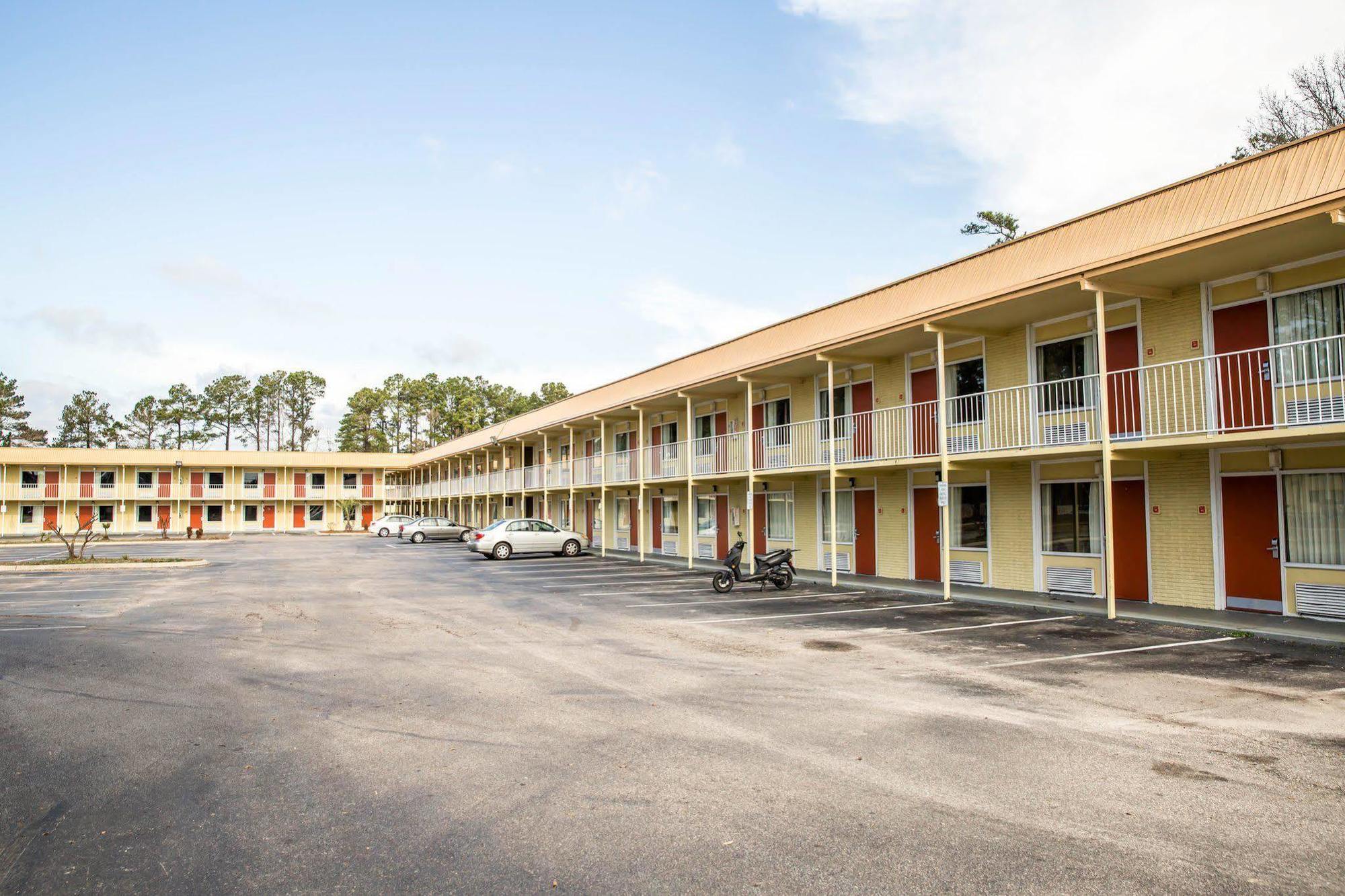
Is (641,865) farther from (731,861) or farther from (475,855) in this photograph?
(475,855)

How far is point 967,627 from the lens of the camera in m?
11.7

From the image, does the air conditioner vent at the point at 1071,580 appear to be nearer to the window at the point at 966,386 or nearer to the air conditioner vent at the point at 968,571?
the air conditioner vent at the point at 968,571

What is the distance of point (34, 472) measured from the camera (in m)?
51.4

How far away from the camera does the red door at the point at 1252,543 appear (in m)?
11.5

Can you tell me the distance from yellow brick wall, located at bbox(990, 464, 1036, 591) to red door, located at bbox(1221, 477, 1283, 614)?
3.49m

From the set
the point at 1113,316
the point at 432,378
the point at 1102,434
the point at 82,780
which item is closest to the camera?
the point at 82,780

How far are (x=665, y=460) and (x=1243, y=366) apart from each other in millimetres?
17992

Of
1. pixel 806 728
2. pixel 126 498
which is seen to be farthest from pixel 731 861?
pixel 126 498

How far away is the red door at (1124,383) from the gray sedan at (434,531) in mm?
33281

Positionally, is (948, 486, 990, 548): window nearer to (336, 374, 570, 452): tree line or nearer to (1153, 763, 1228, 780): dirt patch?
(1153, 763, 1228, 780): dirt patch

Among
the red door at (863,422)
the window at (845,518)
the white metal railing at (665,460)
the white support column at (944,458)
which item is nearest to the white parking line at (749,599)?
the white support column at (944,458)

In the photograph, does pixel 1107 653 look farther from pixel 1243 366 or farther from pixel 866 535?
pixel 866 535

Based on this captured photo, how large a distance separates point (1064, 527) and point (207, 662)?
13.8 m

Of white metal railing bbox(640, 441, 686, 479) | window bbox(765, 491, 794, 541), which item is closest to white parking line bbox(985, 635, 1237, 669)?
window bbox(765, 491, 794, 541)
